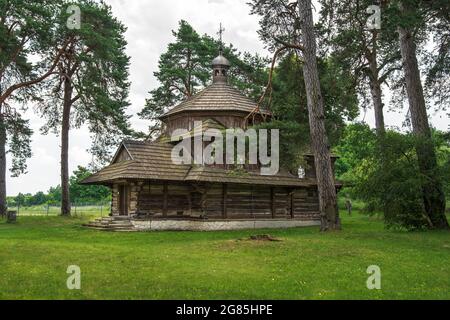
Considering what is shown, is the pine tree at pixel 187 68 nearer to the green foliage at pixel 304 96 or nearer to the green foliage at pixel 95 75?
the green foliage at pixel 95 75

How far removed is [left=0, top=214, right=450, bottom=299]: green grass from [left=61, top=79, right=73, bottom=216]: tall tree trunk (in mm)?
17293

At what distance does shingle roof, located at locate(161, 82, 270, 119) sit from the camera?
1046 inches

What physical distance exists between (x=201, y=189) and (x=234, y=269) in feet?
44.3

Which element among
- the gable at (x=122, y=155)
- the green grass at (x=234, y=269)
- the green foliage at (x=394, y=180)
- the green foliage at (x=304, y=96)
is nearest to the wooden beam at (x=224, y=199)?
the green foliage at (x=304, y=96)

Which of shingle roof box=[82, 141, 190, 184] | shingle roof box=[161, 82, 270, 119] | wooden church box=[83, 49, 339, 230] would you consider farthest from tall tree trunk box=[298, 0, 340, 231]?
shingle roof box=[82, 141, 190, 184]

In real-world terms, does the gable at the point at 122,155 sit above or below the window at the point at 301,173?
above

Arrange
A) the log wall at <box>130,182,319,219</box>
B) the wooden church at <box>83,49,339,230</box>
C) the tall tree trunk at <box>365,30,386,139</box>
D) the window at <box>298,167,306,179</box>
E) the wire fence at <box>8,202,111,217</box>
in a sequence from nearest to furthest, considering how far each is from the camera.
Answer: the wooden church at <box>83,49,339,230</box> < the log wall at <box>130,182,319,219</box> < the window at <box>298,167,306,179</box> < the tall tree trunk at <box>365,30,386,139</box> < the wire fence at <box>8,202,111,217</box>

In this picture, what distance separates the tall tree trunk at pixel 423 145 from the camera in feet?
61.6

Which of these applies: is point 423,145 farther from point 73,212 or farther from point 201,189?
point 73,212

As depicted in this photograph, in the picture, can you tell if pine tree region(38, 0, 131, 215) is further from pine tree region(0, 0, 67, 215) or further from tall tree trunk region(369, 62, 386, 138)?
tall tree trunk region(369, 62, 386, 138)

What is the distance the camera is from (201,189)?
2331 cm

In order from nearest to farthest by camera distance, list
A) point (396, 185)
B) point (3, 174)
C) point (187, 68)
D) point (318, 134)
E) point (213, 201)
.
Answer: point (396, 185) < point (318, 134) < point (213, 201) < point (3, 174) < point (187, 68)

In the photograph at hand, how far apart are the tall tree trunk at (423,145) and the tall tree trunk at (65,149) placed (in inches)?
898

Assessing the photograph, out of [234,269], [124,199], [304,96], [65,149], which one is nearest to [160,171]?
[124,199]
